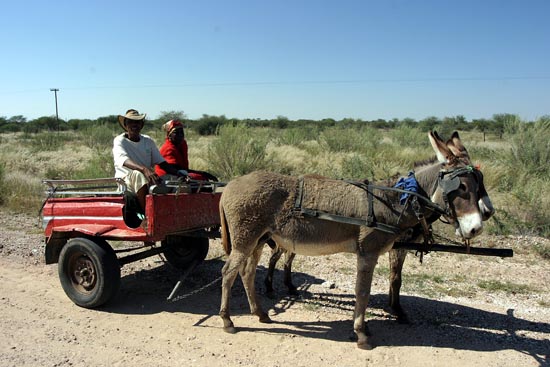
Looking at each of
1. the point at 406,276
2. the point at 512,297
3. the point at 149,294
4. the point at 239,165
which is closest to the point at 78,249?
the point at 149,294

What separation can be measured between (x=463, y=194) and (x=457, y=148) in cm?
49

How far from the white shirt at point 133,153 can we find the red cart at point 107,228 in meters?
0.24

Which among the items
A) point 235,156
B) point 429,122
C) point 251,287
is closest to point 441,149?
point 251,287

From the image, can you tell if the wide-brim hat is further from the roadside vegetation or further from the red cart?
the roadside vegetation

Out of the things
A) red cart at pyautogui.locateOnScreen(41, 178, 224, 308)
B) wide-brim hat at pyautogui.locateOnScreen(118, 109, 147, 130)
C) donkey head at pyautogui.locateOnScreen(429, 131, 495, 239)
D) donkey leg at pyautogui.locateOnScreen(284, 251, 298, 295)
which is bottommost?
donkey leg at pyautogui.locateOnScreen(284, 251, 298, 295)

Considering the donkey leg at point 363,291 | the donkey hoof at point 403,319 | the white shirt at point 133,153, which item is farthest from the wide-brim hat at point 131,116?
the donkey hoof at point 403,319

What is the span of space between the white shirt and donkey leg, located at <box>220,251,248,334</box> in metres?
1.99

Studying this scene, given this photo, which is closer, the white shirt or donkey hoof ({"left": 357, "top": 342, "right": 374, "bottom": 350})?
donkey hoof ({"left": 357, "top": 342, "right": 374, "bottom": 350})

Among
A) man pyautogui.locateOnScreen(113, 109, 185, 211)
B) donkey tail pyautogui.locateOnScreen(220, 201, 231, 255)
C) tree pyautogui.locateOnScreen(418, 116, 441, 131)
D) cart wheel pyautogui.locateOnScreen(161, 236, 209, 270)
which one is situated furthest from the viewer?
tree pyautogui.locateOnScreen(418, 116, 441, 131)

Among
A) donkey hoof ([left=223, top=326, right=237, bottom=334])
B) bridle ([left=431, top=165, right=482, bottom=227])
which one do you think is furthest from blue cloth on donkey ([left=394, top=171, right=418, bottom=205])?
donkey hoof ([left=223, top=326, right=237, bottom=334])

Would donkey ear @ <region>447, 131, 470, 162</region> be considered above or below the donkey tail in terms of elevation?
above

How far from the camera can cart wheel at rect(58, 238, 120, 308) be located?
5059 millimetres

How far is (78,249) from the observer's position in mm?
5238

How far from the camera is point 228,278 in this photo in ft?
15.2
